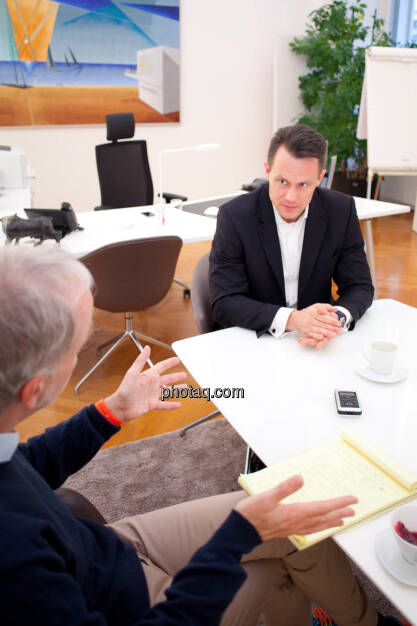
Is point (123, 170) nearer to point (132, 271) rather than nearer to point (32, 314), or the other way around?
point (132, 271)

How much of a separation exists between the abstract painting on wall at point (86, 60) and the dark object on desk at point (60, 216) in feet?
8.58

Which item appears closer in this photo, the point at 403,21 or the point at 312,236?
the point at 312,236

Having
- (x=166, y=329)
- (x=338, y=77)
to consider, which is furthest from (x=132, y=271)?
(x=338, y=77)

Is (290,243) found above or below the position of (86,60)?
below

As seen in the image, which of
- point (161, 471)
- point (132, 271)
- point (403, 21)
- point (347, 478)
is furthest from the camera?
point (403, 21)

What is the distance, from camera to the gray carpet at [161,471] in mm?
2057

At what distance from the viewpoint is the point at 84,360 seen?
10.4 ft

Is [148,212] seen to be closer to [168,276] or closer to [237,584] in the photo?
[168,276]

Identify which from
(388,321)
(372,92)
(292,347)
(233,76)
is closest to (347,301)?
(388,321)

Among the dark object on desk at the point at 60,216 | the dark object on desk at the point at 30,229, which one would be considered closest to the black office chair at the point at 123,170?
the dark object on desk at the point at 60,216

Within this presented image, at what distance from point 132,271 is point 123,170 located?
75.7 inches

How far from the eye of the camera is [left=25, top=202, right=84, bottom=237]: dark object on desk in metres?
2.88

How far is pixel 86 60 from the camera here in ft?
16.8

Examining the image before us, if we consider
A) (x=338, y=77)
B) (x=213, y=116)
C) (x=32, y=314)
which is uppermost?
(x=338, y=77)
